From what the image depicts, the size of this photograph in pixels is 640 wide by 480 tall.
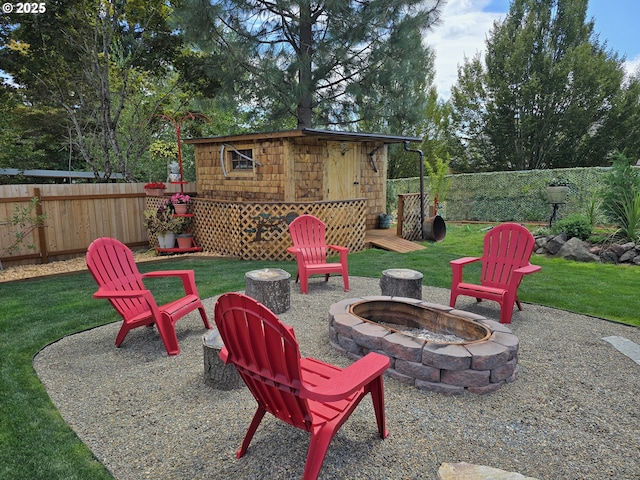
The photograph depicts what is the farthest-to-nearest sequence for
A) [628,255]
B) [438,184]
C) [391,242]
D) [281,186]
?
[438,184]
[391,242]
[281,186]
[628,255]

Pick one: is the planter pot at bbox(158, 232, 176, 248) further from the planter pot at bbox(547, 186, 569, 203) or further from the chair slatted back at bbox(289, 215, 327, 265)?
the planter pot at bbox(547, 186, 569, 203)

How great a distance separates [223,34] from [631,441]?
34.9 ft

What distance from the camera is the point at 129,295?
130 inches

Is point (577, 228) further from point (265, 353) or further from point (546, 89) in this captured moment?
point (546, 89)

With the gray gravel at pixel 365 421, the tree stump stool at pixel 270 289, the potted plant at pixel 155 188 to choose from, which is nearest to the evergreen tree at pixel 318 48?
the potted plant at pixel 155 188

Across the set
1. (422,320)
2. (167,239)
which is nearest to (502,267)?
(422,320)

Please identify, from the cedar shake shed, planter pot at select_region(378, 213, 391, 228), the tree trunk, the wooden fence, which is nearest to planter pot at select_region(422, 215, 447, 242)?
planter pot at select_region(378, 213, 391, 228)

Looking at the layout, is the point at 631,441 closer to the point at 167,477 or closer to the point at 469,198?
the point at 167,477

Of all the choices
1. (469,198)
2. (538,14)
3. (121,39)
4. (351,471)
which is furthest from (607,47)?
(351,471)

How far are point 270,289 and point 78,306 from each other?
89.0 inches

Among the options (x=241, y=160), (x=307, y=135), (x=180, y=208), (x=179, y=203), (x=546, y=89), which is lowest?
Answer: (x=180, y=208)

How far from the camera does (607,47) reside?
1694cm

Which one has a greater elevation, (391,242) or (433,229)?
(433,229)

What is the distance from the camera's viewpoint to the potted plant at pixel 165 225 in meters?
8.37
